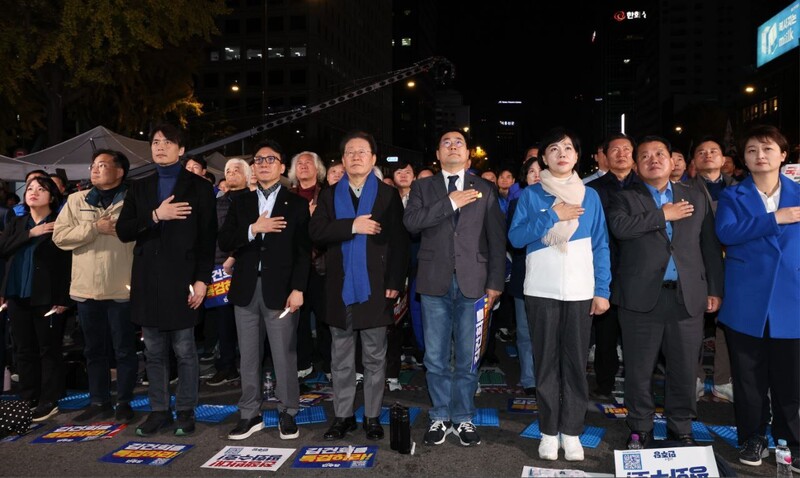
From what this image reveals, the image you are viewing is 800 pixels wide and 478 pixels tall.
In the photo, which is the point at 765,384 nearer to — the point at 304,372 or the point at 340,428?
the point at 340,428

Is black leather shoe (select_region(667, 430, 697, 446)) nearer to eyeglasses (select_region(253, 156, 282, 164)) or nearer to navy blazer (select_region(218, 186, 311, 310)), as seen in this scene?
navy blazer (select_region(218, 186, 311, 310))

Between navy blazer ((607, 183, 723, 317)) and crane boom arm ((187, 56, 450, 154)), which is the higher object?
crane boom arm ((187, 56, 450, 154))

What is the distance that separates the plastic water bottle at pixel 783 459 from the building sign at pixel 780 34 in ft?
119

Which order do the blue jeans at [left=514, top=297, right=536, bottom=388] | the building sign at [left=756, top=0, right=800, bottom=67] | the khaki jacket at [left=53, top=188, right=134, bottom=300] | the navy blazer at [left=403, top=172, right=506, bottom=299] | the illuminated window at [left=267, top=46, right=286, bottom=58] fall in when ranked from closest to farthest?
the navy blazer at [left=403, top=172, right=506, bottom=299], the khaki jacket at [left=53, top=188, right=134, bottom=300], the blue jeans at [left=514, top=297, right=536, bottom=388], the building sign at [left=756, top=0, right=800, bottom=67], the illuminated window at [left=267, top=46, right=286, bottom=58]

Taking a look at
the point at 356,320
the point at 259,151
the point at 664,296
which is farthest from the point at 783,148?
the point at 259,151

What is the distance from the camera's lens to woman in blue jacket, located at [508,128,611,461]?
455 centimetres

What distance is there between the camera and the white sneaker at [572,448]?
14.7 feet

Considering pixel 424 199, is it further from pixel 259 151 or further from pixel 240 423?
pixel 240 423

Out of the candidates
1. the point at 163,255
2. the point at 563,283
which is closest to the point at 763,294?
the point at 563,283

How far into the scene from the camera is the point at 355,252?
503 centimetres

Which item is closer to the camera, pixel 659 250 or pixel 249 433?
pixel 659 250

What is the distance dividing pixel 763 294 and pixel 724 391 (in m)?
2.05

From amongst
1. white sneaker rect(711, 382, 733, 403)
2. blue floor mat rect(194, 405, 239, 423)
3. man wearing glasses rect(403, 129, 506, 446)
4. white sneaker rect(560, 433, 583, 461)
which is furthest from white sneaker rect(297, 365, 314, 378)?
white sneaker rect(711, 382, 733, 403)

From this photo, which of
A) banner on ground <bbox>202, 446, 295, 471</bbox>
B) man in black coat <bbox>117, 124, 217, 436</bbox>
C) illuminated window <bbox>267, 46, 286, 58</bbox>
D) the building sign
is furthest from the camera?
illuminated window <bbox>267, 46, 286, 58</bbox>
